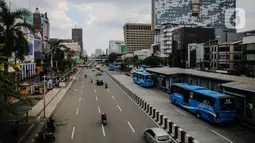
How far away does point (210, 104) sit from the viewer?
66.8ft

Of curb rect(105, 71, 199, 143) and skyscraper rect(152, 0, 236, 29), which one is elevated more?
skyscraper rect(152, 0, 236, 29)

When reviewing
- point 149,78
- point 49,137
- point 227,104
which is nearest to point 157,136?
point 49,137

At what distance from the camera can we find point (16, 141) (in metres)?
16.4

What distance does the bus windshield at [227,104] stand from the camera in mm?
19592

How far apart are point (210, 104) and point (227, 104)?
1352 millimetres

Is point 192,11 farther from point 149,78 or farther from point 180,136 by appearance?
point 180,136

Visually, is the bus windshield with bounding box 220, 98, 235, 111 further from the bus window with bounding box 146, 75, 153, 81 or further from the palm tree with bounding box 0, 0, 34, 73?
the bus window with bounding box 146, 75, 153, 81

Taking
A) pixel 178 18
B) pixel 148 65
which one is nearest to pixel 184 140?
pixel 148 65

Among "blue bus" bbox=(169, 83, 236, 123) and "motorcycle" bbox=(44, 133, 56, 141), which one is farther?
"blue bus" bbox=(169, 83, 236, 123)

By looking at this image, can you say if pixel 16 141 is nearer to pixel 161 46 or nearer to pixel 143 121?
pixel 143 121

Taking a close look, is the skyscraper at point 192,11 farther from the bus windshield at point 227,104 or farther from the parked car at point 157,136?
the parked car at point 157,136

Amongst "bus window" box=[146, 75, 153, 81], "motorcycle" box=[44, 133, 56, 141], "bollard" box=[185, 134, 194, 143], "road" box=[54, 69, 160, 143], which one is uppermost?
"bus window" box=[146, 75, 153, 81]

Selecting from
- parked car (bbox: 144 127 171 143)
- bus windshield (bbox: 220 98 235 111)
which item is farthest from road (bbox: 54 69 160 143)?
bus windshield (bbox: 220 98 235 111)

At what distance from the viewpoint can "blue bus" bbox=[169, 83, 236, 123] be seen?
1961cm
